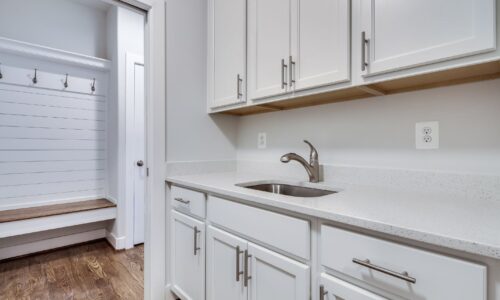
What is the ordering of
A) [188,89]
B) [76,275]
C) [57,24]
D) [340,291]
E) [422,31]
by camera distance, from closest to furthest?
[340,291] → [422,31] → [188,89] → [76,275] → [57,24]

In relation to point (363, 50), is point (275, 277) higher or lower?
lower

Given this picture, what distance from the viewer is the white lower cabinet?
35.9 inches

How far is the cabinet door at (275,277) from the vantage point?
2.90 ft

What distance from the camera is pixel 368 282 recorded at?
72 cm

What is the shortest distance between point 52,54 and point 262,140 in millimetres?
2309

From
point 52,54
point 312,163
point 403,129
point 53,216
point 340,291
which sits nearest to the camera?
point 340,291

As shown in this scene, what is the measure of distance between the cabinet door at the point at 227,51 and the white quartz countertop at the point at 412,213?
748mm

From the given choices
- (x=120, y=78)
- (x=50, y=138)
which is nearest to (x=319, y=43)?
(x=120, y=78)

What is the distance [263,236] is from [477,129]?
923mm

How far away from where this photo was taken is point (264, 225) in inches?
39.9

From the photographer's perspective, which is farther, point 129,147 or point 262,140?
point 129,147

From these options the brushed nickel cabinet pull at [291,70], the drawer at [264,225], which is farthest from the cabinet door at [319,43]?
the drawer at [264,225]

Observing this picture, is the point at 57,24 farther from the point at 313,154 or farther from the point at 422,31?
the point at 422,31

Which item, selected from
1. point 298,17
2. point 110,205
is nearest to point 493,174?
point 298,17
